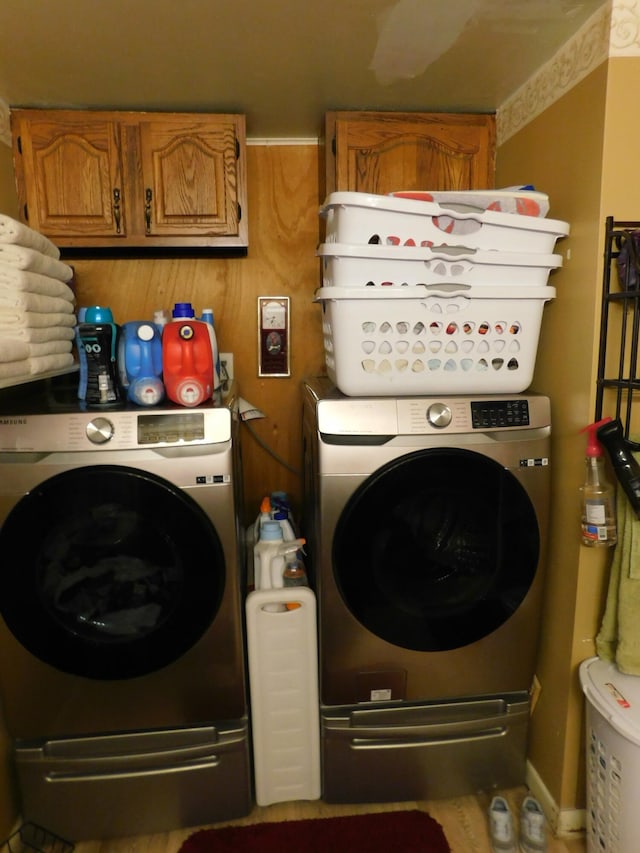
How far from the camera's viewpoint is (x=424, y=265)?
1.37 m

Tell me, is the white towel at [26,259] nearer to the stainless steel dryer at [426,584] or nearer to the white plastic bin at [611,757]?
the stainless steel dryer at [426,584]

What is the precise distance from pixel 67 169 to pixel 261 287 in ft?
2.44

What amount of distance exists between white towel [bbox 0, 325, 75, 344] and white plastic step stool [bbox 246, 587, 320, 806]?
892 mm

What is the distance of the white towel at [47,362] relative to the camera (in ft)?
4.42

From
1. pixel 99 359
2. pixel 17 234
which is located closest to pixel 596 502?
pixel 99 359

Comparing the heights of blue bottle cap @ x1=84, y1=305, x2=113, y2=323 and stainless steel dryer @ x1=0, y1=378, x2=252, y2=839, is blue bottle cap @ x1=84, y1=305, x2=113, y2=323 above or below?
above

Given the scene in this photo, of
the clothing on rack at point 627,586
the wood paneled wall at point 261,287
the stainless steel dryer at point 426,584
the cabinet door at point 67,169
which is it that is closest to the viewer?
the clothing on rack at point 627,586

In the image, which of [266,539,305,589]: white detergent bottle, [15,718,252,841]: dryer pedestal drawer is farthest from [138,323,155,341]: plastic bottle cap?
[15,718,252,841]: dryer pedestal drawer

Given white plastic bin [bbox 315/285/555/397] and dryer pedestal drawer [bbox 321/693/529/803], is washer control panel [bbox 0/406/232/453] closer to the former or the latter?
white plastic bin [bbox 315/285/555/397]

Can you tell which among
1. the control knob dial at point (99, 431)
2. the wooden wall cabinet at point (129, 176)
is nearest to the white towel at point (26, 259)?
the wooden wall cabinet at point (129, 176)

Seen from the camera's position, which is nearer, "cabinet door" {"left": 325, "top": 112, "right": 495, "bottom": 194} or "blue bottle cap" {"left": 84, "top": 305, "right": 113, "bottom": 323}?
"blue bottle cap" {"left": 84, "top": 305, "right": 113, "bottom": 323}

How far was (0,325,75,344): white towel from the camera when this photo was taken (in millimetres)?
1306

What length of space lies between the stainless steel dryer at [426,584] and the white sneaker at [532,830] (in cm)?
12

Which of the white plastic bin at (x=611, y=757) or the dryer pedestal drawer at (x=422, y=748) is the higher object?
the white plastic bin at (x=611, y=757)
